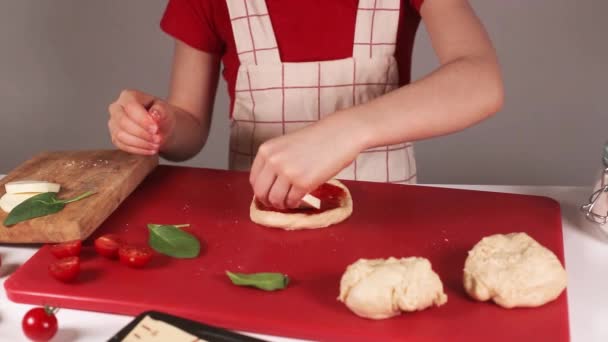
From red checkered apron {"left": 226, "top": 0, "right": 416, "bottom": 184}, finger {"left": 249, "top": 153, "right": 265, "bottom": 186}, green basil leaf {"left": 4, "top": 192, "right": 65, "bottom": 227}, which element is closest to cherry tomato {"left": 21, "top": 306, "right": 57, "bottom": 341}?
green basil leaf {"left": 4, "top": 192, "right": 65, "bottom": 227}

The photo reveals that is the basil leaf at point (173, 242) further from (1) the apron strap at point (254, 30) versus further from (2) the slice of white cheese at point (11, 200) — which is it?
(1) the apron strap at point (254, 30)

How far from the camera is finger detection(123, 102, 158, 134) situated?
1.31 meters

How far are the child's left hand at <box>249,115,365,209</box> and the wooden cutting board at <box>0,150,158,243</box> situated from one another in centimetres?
26

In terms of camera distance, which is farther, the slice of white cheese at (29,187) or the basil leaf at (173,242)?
the slice of white cheese at (29,187)

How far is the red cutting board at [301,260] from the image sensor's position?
0.93 meters

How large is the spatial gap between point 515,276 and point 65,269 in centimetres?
58

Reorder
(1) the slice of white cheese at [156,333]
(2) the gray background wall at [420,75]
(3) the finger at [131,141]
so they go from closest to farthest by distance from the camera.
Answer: (1) the slice of white cheese at [156,333]
(3) the finger at [131,141]
(2) the gray background wall at [420,75]

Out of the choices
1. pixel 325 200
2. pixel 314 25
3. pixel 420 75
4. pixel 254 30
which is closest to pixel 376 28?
pixel 314 25

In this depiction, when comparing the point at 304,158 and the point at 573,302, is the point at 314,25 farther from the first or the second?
the point at 573,302

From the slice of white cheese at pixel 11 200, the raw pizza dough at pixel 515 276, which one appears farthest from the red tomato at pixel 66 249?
the raw pizza dough at pixel 515 276

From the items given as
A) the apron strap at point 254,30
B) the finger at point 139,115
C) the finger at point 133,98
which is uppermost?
the apron strap at point 254,30

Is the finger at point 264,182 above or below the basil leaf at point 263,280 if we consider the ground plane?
above

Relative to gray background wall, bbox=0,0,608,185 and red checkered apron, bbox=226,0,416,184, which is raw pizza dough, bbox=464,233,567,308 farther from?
gray background wall, bbox=0,0,608,185

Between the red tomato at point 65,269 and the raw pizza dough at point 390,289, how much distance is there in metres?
0.36
